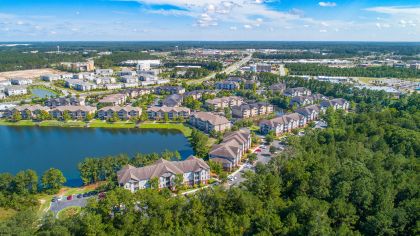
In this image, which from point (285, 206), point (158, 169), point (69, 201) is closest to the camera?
point (285, 206)

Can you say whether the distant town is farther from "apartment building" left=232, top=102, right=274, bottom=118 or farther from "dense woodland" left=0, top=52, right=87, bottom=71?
"dense woodland" left=0, top=52, right=87, bottom=71

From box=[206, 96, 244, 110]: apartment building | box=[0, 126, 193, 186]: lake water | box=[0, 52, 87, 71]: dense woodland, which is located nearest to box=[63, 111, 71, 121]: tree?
box=[0, 126, 193, 186]: lake water

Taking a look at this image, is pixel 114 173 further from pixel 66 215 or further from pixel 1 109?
pixel 1 109

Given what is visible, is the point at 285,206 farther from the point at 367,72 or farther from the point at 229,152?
the point at 367,72

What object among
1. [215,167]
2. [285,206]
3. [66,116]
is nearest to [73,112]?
[66,116]

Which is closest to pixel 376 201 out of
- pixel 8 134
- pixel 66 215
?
pixel 66 215

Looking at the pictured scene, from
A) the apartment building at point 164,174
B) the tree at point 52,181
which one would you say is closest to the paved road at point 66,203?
the tree at point 52,181

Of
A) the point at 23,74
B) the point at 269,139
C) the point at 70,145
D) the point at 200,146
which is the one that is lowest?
the point at 70,145
